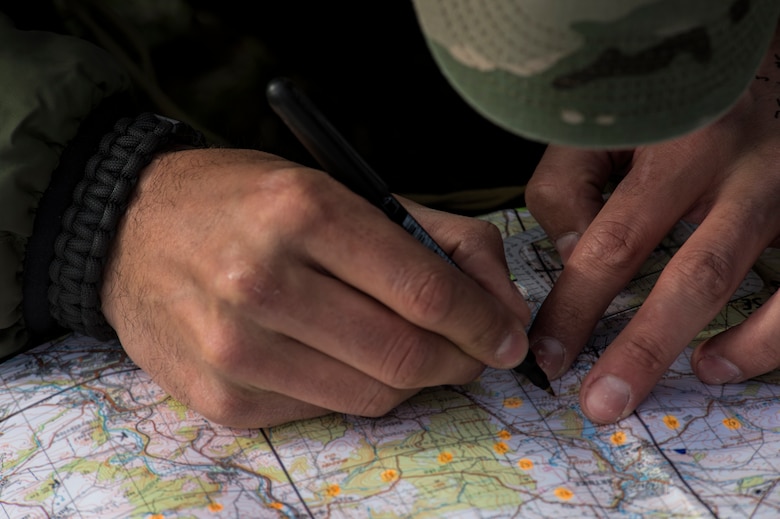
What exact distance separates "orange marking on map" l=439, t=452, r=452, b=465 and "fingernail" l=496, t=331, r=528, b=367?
0.13 meters

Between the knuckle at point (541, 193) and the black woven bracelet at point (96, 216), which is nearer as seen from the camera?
the black woven bracelet at point (96, 216)

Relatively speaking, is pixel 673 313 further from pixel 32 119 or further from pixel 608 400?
pixel 32 119

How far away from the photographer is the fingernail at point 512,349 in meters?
1.01

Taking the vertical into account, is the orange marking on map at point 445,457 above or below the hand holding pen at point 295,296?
below

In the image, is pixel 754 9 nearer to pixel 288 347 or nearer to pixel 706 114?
pixel 706 114

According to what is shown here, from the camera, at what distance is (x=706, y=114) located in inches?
Result: 24.2

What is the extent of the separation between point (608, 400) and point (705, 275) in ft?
0.69

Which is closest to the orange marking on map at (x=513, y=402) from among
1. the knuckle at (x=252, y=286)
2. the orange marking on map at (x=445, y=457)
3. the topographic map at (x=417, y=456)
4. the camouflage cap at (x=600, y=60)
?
the topographic map at (x=417, y=456)

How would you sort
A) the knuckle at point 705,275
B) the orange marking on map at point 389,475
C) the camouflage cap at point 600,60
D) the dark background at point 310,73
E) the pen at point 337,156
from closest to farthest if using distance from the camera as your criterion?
the camouflage cap at point 600,60
the pen at point 337,156
the orange marking on map at point 389,475
the knuckle at point 705,275
the dark background at point 310,73

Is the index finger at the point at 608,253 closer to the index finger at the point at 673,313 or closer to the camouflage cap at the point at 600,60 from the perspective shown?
the index finger at the point at 673,313

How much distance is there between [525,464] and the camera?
1014 millimetres

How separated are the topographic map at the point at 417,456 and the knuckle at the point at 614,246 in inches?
4.6

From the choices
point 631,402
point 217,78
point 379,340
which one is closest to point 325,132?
point 379,340

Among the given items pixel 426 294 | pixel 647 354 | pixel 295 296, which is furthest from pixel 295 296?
pixel 647 354
